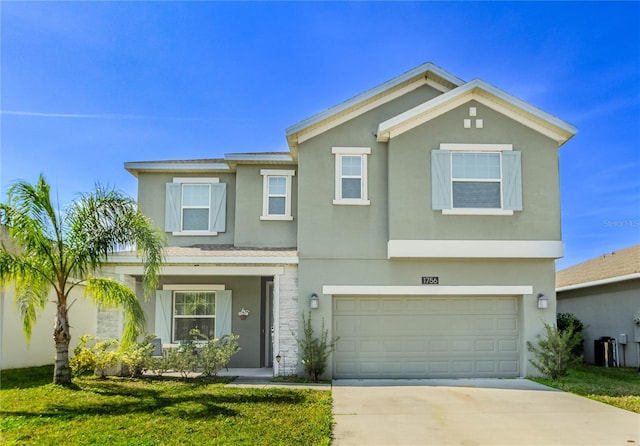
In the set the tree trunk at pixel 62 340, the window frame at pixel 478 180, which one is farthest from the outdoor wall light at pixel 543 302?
the tree trunk at pixel 62 340

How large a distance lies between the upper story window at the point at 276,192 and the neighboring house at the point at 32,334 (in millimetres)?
5472

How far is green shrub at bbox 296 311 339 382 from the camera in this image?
12828 mm

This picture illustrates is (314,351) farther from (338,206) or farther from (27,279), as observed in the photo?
(27,279)

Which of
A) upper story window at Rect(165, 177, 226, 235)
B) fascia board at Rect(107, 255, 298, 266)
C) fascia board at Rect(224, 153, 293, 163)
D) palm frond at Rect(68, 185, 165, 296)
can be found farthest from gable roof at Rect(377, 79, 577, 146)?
palm frond at Rect(68, 185, 165, 296)

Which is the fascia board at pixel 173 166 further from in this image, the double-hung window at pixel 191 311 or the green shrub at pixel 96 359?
the green shrub at pixel 96 359

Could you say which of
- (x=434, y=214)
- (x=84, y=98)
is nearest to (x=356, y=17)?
(x=434, y=214)

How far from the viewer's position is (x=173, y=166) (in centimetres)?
1606

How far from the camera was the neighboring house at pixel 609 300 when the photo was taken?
1594 cm

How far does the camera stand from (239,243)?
15266 millimetres

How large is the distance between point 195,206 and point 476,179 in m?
7.88

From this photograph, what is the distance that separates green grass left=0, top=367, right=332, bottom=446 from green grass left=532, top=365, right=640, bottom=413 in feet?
17.1

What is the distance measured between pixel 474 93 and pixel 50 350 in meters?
13.8

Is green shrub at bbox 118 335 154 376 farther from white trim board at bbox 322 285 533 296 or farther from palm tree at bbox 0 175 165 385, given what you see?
white trim board at bbox 322 285 533 296

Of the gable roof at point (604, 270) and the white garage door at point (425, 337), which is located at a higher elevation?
the gable roof at point (604, 270)
